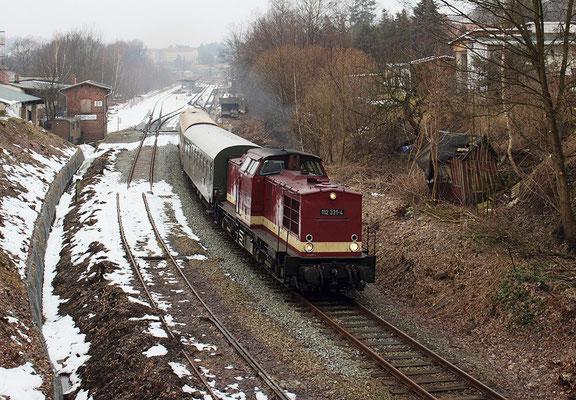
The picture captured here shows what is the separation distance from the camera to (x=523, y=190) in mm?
14906

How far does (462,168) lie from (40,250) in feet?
42.9

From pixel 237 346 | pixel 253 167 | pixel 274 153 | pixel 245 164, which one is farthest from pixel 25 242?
pixel 237 346

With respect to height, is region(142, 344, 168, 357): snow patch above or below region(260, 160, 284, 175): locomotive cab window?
below

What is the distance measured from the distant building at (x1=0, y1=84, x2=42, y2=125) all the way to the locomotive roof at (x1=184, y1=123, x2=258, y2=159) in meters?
15.7

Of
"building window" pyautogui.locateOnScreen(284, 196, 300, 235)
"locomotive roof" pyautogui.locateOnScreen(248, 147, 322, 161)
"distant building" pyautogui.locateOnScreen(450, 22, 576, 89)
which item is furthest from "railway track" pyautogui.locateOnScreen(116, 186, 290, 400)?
"distant building" pyautogui.locateOnScreen(450, 22, 576, 89)

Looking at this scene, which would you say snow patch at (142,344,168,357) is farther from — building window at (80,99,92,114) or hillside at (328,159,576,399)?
building window at (80,99,92,114)

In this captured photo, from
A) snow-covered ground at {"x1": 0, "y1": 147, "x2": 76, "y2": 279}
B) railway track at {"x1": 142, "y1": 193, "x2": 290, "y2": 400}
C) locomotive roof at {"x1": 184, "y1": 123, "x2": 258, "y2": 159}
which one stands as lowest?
railway track at {"x1": 142, "y1": 193, "x2": 290, "y2": 400}

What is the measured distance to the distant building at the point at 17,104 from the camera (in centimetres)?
3769

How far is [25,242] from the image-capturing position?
1669 centimetres

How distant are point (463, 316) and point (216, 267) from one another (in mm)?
7220

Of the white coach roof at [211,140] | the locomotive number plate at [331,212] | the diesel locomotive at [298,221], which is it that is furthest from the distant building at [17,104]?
the locomotive number plate at [331,212]

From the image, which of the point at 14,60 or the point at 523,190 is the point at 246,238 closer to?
the point at 523,190

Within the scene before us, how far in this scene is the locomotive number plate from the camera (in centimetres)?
1318

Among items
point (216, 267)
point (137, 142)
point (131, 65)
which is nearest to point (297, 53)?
point (137, 142)
